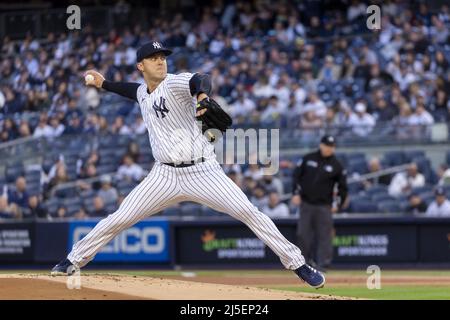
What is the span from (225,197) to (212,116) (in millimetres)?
881

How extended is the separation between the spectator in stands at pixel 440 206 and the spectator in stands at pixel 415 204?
5.2 inches

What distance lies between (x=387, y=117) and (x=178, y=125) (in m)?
10.7

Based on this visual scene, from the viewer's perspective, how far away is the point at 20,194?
19.1 metres

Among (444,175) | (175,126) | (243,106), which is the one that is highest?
(243,106)

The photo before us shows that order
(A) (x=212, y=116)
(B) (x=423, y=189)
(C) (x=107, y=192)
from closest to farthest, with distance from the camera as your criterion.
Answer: (A) (x=212, y=116) → (B) (x=423, y=189) → (C) (x=107, y=192)

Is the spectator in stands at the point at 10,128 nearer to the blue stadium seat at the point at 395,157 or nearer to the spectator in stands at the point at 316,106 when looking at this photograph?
the spectator in stands at the point at 316,106

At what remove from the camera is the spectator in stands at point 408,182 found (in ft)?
56.4

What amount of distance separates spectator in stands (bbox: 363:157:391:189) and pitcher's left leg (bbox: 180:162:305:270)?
9135mm

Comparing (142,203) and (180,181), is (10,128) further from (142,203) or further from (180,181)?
(180,181)

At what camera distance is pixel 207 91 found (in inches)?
313

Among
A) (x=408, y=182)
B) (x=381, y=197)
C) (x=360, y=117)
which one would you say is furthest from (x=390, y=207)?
(x=360, y=117)

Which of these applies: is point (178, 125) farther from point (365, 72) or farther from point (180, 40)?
point (180, 40)
